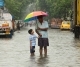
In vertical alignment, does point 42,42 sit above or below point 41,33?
below

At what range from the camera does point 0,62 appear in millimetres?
14500

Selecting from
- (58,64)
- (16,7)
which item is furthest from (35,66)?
(16,7)

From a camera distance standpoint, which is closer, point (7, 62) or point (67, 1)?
point (7, 62)

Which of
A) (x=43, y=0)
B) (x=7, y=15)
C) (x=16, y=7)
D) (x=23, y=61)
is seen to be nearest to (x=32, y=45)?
(x=23, y=61)

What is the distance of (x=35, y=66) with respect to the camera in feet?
43.2

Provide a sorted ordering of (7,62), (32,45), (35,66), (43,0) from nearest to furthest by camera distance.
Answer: (35,66)
(7,62)
(32,45)
(43,0)

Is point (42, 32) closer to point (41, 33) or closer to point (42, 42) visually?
point (41, 33)

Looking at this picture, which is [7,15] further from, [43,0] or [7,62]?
[43,0]

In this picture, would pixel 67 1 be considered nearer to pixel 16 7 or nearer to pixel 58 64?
pixel 16 7

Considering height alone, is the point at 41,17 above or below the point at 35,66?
above

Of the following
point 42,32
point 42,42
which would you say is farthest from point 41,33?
point 42,42

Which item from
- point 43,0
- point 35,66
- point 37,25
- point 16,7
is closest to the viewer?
point 35,66

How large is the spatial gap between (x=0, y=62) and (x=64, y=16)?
73.4 metres

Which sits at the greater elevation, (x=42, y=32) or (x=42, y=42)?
(x=42, y=32)
